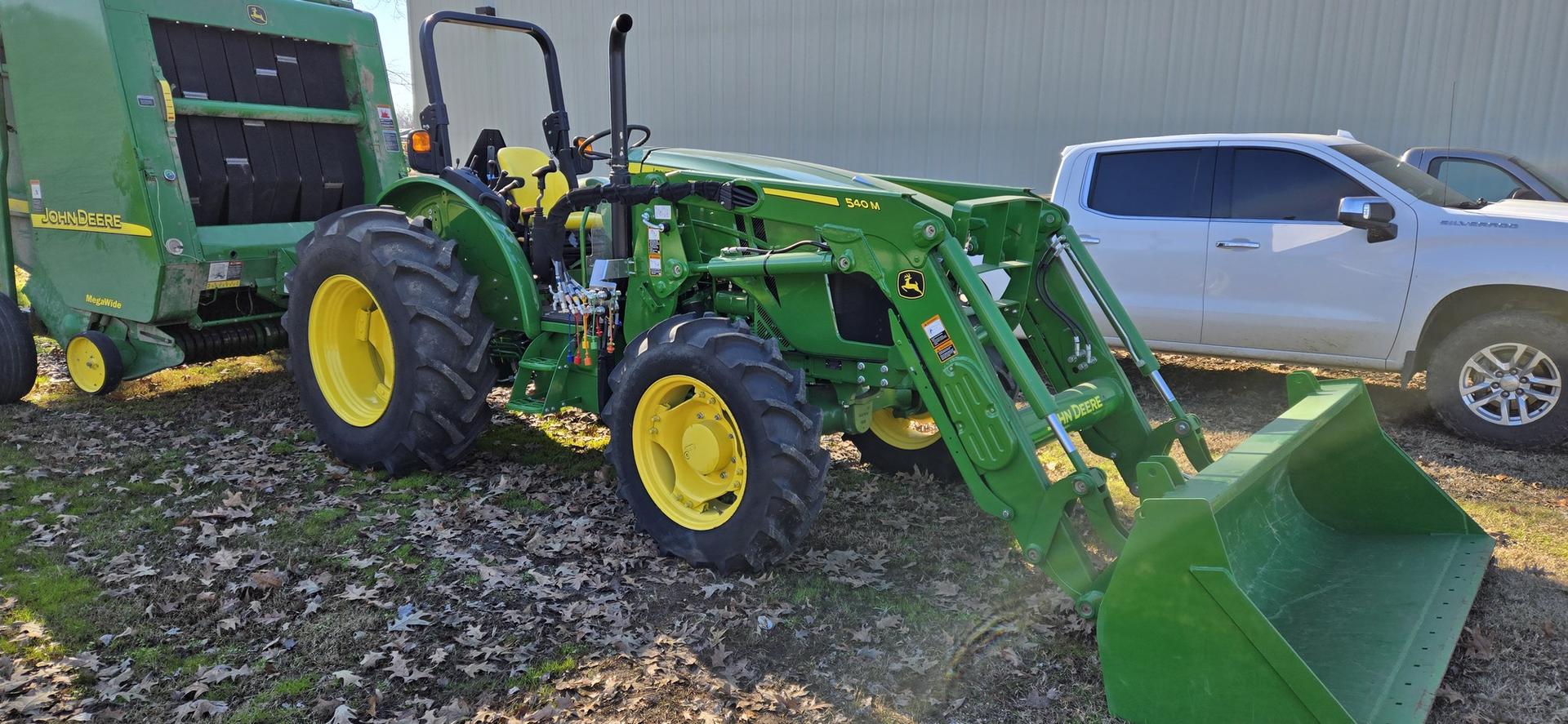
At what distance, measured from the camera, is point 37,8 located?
6.35 m

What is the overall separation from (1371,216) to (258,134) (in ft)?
23.1

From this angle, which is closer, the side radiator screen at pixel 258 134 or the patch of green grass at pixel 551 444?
the patch of green grass at pixel 551 444

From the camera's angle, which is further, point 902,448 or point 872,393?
point 902,448

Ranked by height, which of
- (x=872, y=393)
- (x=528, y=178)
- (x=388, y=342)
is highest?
(x=528, y=178)

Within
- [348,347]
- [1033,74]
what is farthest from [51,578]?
[1033,74]

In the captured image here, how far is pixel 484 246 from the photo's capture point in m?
5.45

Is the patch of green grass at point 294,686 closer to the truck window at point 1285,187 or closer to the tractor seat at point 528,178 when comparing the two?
the tractor seat at point 528,178

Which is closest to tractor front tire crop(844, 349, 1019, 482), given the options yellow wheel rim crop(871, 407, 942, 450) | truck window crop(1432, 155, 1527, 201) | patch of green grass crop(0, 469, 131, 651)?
yellow wheel rim crop(871, 407, 942, 450)

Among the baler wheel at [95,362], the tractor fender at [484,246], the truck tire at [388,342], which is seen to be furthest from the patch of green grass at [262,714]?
the baler wheel at [95,362]

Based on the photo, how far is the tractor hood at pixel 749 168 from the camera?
476cm

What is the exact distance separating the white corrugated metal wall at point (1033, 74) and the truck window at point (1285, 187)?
5.36 meters

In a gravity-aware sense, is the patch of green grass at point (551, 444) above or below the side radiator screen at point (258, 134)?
below

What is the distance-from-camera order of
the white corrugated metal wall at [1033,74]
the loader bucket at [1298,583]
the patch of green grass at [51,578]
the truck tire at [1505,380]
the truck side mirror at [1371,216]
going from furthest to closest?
the white corrugated metal wall at [1033,74], the truck side mirror at [1371,216], the truck tire at [1505,380], the patch of green grass at [51,578], the loader bucket at [1298,583]

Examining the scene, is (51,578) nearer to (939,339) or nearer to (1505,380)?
(939,339)
